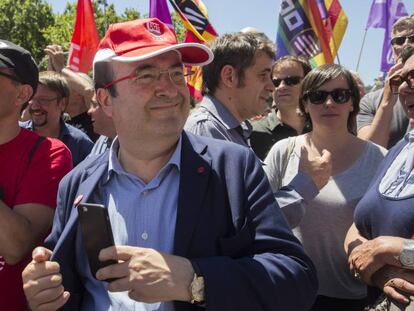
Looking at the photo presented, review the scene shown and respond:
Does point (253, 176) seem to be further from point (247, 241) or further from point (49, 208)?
point (49, 208)

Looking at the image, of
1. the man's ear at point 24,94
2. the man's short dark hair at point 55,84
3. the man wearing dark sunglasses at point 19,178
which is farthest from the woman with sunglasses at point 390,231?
the man's short dark hair at point 55,84

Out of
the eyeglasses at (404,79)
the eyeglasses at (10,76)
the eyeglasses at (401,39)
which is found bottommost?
the eyeglasses at (401,39)

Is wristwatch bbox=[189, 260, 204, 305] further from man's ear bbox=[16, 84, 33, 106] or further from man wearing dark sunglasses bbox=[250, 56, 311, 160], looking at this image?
man wearing dark sunglasses bbox=[250, 56, 311, 160]

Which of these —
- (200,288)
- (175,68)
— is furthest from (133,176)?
(200,288)

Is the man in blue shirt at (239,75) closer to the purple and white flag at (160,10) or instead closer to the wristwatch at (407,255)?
the wristwatch at (407,255)

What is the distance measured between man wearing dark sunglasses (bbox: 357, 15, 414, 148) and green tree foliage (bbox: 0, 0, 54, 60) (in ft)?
108

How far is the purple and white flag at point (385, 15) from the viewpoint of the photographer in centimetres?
852

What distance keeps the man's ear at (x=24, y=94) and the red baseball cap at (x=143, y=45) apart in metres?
0.49

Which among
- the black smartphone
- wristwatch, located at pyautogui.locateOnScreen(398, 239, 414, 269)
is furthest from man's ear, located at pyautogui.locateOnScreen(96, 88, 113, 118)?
wristwatch, located at pyautogui.locateOnScreen(398, 239, 414, 269)

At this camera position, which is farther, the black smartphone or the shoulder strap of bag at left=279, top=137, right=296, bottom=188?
the shoulder strap of bag at left=279, top=137, right=296, bottom=188

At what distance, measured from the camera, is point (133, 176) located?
2061 mm

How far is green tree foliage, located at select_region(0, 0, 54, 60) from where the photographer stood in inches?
1345

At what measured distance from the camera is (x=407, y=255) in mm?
2080

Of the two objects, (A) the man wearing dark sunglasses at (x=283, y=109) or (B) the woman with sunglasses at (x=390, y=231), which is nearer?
(B) the woman with sunglasses at (x=390, y=231)
